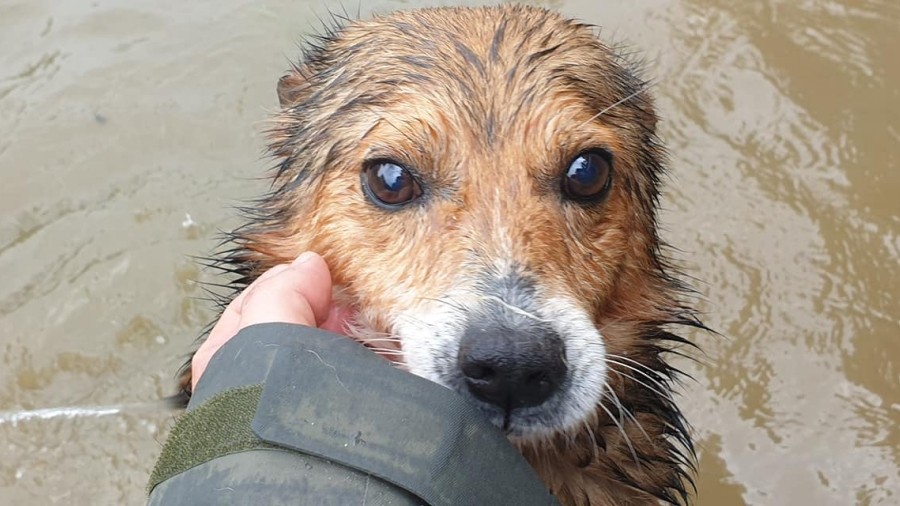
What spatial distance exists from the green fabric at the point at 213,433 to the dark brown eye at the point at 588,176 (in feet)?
4.48

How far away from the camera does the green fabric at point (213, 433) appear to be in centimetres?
240

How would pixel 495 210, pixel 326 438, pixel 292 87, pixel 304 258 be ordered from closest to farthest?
pixel 326 438
pixel 495 210
pixel 304 258
pixel 292 87

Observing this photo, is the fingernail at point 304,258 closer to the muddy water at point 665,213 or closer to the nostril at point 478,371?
the nostril at point 478,371

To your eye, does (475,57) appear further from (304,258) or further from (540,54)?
(304,258)

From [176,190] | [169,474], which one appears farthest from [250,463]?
[176,190]

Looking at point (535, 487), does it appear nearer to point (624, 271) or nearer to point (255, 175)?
point (624, 271)

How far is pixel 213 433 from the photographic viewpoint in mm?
2459

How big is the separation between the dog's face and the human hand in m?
0.12

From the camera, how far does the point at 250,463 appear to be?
2328 millimetres

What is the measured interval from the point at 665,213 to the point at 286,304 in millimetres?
3958

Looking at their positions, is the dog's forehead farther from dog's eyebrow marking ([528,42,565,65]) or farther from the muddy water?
the muddy water

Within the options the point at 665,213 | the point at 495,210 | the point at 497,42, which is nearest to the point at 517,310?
the point at 495,210

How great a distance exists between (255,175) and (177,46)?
143 cm

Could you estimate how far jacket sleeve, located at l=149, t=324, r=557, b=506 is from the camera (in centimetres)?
231
